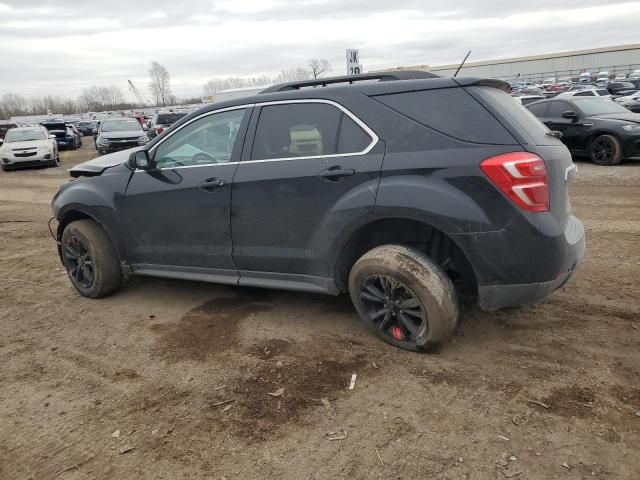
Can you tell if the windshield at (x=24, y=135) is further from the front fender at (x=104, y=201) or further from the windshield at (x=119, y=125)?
the front fender at (x=104, y=201)

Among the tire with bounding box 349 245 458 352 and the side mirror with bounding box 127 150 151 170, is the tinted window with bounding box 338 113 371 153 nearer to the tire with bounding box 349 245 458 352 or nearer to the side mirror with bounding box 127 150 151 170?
the tire with bounding box 349 245 458 352

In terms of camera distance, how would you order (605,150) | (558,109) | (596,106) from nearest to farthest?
1. (605,150)
2. (596,106)
3. (558,109)

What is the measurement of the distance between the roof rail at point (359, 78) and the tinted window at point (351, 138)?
437 mm

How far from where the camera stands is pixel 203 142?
4.14m

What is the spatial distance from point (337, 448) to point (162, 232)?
8.26 ft

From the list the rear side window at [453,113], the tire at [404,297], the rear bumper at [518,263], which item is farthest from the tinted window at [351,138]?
the rear bumper at [518,263]

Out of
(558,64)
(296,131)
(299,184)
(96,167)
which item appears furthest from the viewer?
(558,64)

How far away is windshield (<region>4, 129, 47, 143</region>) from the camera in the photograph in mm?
18344

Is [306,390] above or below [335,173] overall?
below

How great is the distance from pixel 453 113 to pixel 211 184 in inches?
74.2

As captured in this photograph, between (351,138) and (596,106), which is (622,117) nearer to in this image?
(596,106)

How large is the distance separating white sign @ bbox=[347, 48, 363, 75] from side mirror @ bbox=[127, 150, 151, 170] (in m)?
9.09

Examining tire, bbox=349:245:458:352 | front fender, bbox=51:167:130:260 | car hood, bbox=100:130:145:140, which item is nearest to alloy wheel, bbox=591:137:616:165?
tire, bbox=349:245:458:352

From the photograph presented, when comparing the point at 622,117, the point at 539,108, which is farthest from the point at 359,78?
the point at 539,108
